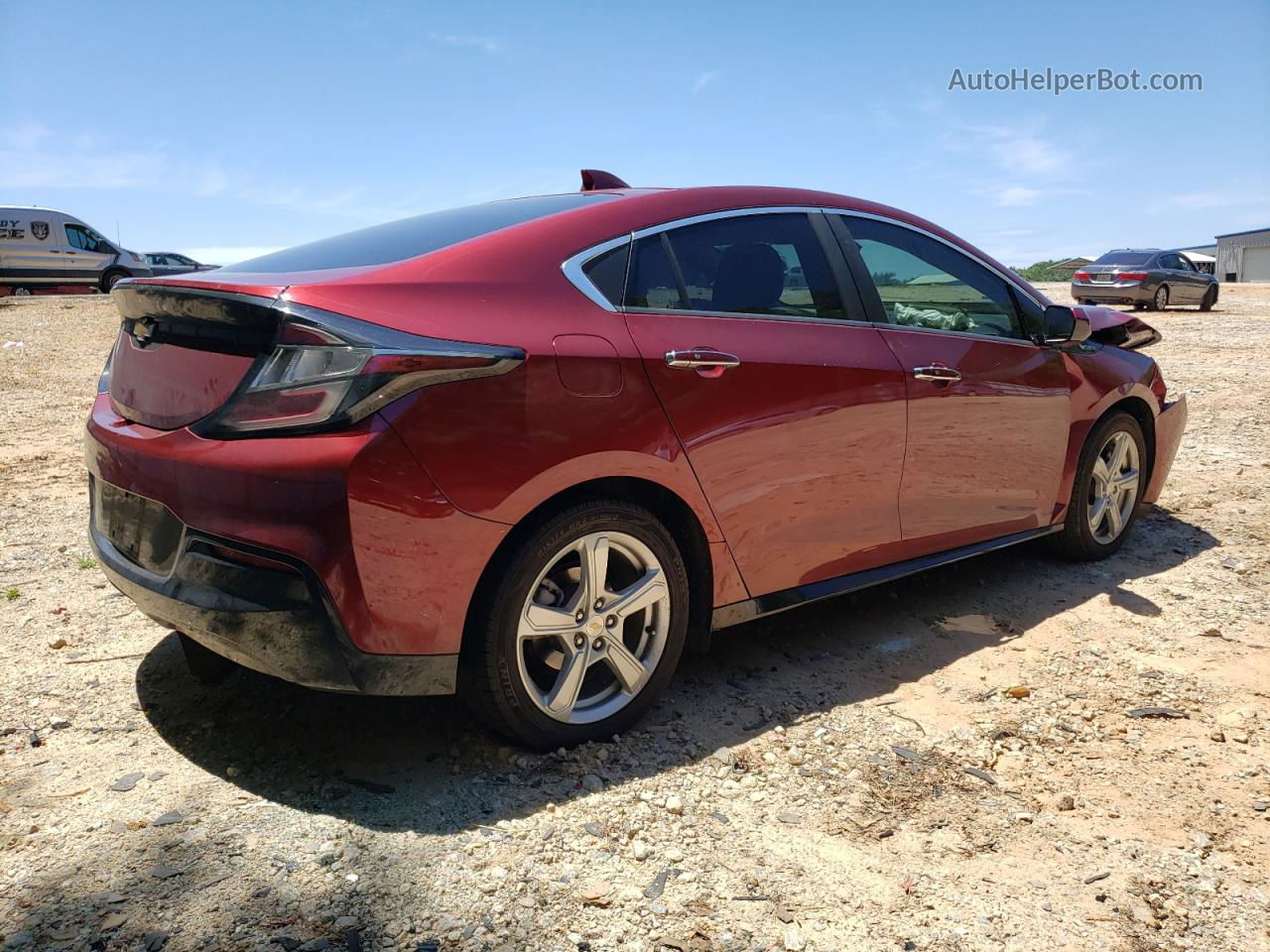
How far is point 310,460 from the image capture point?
2.42m

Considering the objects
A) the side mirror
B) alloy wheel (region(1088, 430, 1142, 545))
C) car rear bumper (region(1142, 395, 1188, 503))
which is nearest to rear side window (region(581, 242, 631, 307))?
the side mirror

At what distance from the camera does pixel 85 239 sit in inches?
996

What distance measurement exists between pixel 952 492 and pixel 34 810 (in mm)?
3234

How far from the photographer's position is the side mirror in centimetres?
450

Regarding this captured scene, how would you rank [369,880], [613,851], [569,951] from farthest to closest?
1. [613,851]
2. [369,880]
3. [569,951]

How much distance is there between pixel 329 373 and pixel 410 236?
848mm

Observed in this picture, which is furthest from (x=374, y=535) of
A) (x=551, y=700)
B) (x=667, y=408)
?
(x=667, y=408)

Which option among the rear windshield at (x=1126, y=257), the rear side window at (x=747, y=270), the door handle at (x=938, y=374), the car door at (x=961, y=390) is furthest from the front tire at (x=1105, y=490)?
the rear windshield at (x=1126, y=257)

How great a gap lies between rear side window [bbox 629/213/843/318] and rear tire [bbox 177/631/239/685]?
174 centimetres

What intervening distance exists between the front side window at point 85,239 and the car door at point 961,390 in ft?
85.5

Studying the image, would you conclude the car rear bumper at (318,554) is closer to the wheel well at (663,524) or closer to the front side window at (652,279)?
the wheel well at (663,524)

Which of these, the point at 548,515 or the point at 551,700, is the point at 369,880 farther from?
the point at 548,515

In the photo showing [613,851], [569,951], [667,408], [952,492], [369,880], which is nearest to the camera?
[569,951]

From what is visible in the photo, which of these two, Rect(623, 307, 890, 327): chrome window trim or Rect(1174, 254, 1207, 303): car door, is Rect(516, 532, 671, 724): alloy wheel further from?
Rect(1174, 254, 1207, 303): car door
